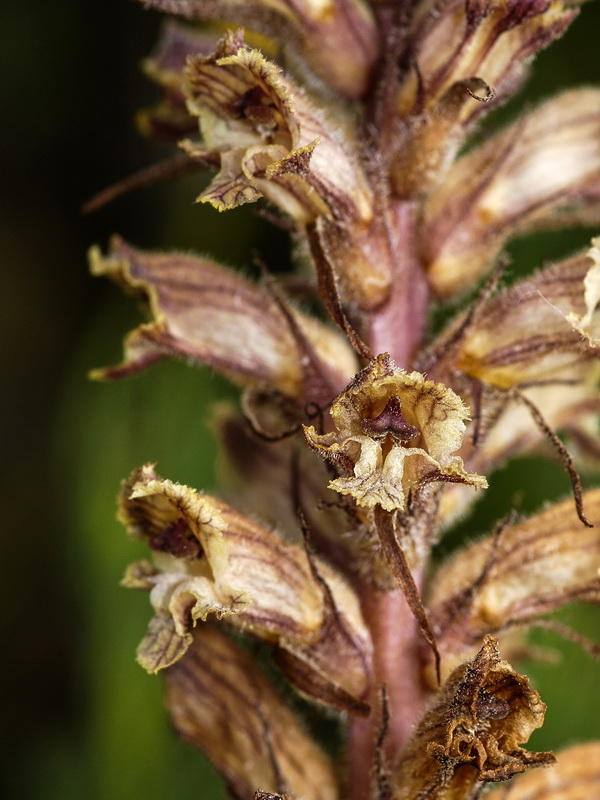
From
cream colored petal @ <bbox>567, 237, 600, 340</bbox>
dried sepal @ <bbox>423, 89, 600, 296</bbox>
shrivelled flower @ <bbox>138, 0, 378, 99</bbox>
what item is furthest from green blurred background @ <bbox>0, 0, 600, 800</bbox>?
shrivelled flower @ <bbox>138, 0, 378, 99</bbox>

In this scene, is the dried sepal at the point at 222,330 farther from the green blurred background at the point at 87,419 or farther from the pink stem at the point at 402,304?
the green blurred background at the point at 87,419

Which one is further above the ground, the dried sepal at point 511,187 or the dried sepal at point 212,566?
the dried sepal at point 511,187

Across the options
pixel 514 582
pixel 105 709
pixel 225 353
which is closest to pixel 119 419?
pixel 105 709

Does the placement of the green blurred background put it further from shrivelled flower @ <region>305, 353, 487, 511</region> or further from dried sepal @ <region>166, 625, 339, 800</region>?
dried sepal @ <region>166, 625, 339, 800</region>

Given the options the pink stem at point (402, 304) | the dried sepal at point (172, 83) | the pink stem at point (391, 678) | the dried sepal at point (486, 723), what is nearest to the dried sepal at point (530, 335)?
the pink stem at point (402, 304)

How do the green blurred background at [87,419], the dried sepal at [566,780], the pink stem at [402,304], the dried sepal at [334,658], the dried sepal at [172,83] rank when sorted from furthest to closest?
the green blurred background at [87,419] → the dried sepal at [172,83] → the dried sepal at [566,780] → the pink stem at [402,304] → the dried sepal at [334,658]

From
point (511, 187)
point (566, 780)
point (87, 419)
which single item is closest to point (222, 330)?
point (511, 187)

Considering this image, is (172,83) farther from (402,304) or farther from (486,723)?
(486,723)

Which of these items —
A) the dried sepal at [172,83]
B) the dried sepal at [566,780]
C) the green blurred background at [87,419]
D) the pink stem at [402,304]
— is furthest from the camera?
the green blurred background at [87,419]
